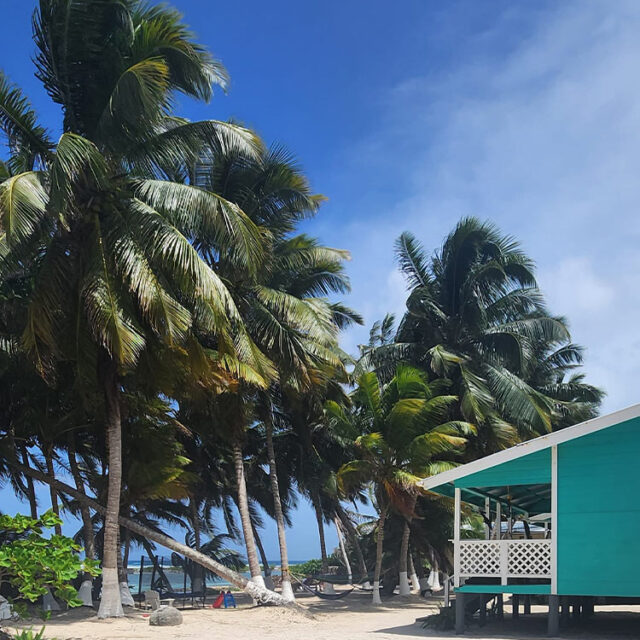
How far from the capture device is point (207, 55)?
1870cm

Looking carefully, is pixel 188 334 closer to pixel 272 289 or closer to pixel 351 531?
pixel 272 289

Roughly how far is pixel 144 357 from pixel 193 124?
5.33 meters

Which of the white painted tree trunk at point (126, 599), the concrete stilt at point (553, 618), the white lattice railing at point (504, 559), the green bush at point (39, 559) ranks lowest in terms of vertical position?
the white painted tree trunk at point (126, 599)

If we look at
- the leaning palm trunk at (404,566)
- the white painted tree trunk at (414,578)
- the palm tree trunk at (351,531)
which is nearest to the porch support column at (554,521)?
the leaning palm trunk at (404,566)

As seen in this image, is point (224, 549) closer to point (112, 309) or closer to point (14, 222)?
point (112, 309)

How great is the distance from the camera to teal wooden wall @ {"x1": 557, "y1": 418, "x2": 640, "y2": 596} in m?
15.3

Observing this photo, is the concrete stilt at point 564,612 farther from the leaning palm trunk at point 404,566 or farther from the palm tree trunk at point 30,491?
the palm tree trunk at point 30,491

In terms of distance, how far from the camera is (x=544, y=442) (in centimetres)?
1587

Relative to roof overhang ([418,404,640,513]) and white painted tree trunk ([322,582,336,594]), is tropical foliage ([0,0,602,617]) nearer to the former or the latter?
white painted tree trunk ([322,582,336,594])

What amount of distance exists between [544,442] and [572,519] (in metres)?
1.58

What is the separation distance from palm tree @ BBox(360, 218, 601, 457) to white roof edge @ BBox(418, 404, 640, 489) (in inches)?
416

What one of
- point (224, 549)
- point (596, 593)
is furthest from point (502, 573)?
point (224, 549)

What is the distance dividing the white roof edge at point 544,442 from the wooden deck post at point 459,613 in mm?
2315

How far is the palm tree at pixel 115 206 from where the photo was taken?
16.5m
